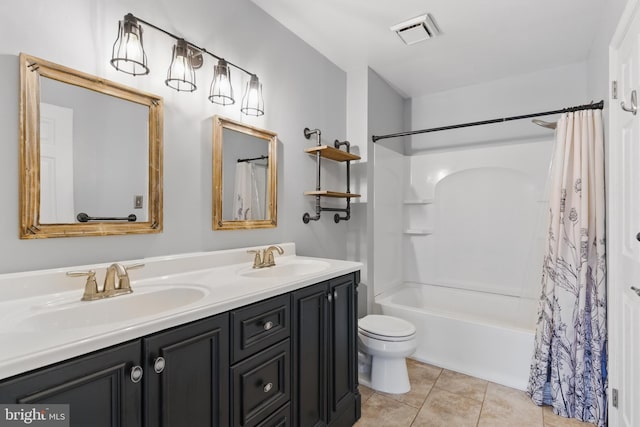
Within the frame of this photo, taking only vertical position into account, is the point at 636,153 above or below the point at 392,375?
above

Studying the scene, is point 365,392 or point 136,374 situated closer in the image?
point 136,374

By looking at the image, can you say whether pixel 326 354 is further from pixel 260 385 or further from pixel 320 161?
pixel 320 161

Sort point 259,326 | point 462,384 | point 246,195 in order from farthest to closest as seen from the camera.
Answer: point 462,384 < point 246,195 < point 259,326

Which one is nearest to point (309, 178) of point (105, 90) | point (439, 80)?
point (105, 90)

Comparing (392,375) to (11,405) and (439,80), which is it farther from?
(439,80)

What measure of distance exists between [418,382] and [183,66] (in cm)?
250

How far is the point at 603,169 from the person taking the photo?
1.99 metres

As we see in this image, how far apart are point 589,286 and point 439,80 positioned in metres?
2.13

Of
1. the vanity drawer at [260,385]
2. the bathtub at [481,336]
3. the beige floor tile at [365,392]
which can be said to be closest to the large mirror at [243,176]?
the vanity drawer at [260,385]

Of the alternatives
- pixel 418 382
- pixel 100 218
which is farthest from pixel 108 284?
pixel 418 382

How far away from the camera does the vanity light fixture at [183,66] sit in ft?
4.41

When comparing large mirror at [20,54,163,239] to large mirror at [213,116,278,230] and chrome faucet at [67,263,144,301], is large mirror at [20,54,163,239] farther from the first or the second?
large mirror at [213,116,278,230]

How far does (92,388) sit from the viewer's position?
81 centimetres

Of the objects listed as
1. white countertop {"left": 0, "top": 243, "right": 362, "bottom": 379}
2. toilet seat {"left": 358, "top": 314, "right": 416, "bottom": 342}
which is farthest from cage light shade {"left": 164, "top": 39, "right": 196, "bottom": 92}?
toilet seat {"left": 358, "top": 314, "right": 416, "bottom": 342}
